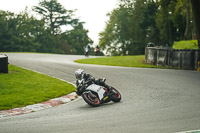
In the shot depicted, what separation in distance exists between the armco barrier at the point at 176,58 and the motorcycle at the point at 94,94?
1362 centimetres

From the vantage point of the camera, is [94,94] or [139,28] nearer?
A: [94,94]

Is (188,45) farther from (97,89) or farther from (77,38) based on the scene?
Result: (77,38)

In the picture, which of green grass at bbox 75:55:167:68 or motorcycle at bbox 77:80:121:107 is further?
green grass at bbox 75:55:167:68

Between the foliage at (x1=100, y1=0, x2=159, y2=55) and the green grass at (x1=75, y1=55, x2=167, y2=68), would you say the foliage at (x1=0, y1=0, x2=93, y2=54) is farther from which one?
the green grass at (x1=75, y1=55, x2=167, y2=68)

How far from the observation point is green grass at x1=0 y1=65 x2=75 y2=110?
Answer: 36.8ft

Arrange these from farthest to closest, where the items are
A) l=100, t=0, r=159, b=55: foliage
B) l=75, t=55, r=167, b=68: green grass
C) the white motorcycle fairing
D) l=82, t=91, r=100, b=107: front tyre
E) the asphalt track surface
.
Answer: l=100, t=0, r=159, b=55: foliage → l=75, t=55, r=167, b=68: green grass → the white motorcycle fairing → l=82, t=91, r=100, b=107: front tyre → the asphalt track surface

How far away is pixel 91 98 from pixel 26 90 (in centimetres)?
412

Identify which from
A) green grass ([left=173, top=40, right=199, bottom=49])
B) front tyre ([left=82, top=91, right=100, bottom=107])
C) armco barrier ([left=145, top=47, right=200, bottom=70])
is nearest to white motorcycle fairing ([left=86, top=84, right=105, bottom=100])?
front tyre ([left=82, top=91, right=100, bottom=107])

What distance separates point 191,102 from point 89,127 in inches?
166

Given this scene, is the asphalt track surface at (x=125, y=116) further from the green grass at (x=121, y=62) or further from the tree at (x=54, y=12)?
the tree at (x=54, y=12)

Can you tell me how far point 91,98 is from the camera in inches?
403

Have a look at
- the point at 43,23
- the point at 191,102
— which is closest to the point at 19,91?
the point at 191,102

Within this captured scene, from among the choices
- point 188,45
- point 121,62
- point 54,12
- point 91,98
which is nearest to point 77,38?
point 54,12

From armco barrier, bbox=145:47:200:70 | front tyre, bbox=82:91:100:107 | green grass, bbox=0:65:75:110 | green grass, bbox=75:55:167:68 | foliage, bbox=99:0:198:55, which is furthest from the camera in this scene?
foliage, bbox=99:0:198:55
